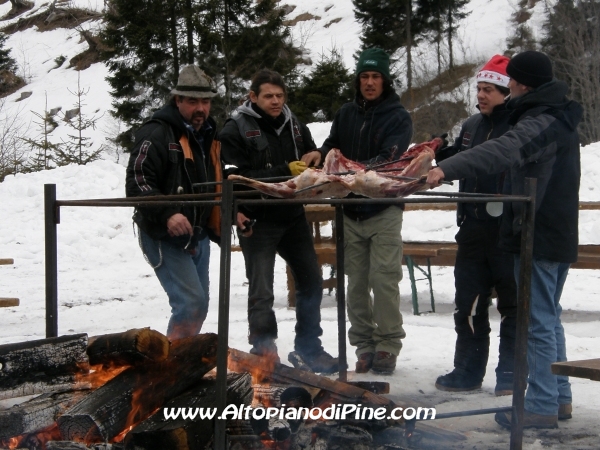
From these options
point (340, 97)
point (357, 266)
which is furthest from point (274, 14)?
point (357, 266)

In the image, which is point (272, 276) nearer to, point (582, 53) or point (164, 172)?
point (164, 172)

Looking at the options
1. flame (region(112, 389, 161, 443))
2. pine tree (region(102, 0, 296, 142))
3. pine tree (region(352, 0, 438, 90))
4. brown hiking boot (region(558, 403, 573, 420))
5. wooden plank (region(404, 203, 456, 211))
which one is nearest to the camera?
Answer: flame (region(112, 389, 161, 443))

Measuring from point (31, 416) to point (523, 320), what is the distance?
2.40 m

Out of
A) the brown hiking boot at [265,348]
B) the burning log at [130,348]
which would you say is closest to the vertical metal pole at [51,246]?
the burning log at [130,348]

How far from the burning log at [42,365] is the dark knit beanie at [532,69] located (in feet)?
9.32

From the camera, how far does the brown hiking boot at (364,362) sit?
5.38 m

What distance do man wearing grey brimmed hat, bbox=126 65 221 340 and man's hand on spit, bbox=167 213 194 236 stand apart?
2 cm

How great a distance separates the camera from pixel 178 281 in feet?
15.3

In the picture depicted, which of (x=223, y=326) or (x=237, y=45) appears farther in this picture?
(x=237, y=45)

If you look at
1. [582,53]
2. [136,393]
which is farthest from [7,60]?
[136,393]

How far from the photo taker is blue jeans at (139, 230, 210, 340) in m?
4.66

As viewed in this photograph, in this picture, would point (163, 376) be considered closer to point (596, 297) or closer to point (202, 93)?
point (202, 93)

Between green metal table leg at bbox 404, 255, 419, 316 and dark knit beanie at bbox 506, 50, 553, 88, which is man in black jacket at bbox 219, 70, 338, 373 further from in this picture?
green metal table leg at bbox 404, 255, 419, 316

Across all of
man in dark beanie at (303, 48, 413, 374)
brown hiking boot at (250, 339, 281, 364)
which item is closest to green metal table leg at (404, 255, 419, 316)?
man in dark beanie at (303, 48, 413, 374)
